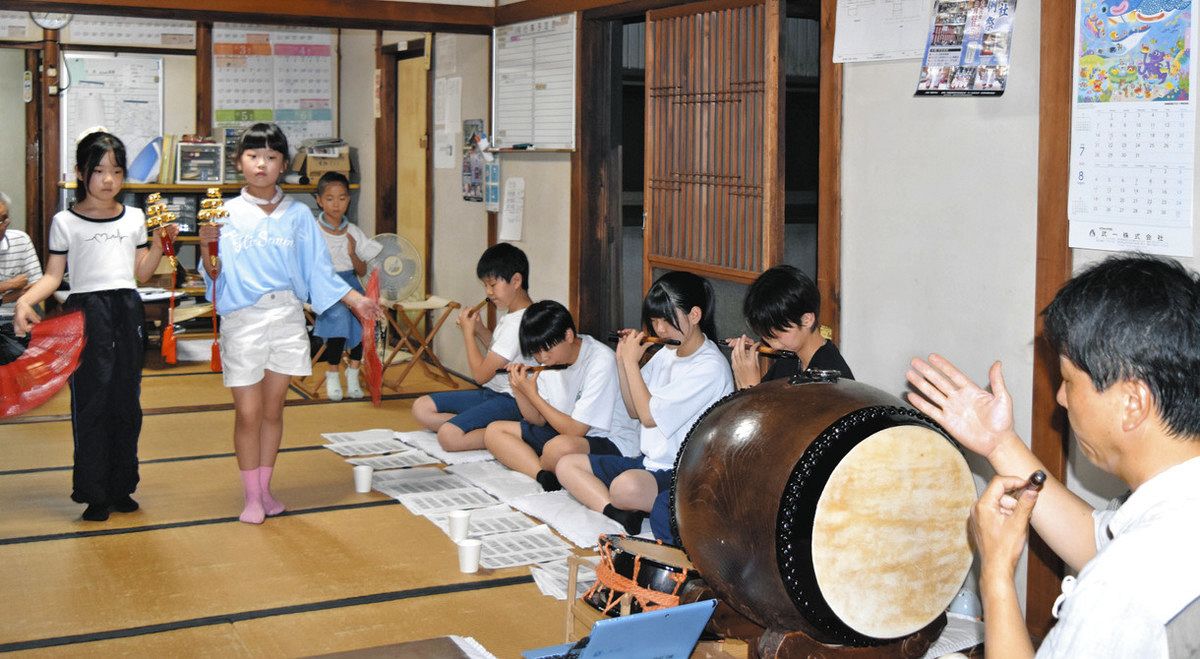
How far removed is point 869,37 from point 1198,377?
2504 mm

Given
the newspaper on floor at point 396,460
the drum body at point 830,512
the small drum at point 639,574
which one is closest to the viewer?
the drum body at point 830,512

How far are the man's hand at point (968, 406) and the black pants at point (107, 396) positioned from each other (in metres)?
3.21

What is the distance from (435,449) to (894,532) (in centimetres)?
338

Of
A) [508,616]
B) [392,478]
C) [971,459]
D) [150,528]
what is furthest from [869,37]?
[150,528]

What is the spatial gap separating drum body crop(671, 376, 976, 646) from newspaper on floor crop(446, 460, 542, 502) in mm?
2351

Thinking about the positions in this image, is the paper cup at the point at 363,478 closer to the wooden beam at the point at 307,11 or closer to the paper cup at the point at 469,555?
the paper cup at the point at 469,555

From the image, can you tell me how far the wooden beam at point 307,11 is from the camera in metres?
5.49

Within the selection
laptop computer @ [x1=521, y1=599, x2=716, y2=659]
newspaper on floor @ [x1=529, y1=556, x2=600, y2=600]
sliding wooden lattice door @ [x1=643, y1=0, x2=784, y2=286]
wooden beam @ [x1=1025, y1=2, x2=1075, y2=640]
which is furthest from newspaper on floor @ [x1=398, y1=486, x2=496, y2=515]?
Result: laptop computer @ [x1=521, y1=599, x2=716, y2=659]

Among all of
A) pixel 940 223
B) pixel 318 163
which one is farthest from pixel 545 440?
pixel 318 163

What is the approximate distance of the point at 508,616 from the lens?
354cm

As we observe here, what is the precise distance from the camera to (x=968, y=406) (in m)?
2.07

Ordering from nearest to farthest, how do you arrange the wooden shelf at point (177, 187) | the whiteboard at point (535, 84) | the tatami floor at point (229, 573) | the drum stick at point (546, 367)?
the tatami floor at point (229, 573) < the drum stick at point (546, 367) < the whiteboard at point (535, 84) < the wooden shelf at point (177, 187)

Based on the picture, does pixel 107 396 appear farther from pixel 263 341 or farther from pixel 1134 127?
pixel 1134 127

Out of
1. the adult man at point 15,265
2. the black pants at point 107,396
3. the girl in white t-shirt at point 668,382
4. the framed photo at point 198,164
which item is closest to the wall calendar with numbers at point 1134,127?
the girl in white t-shirt at point 668,382
